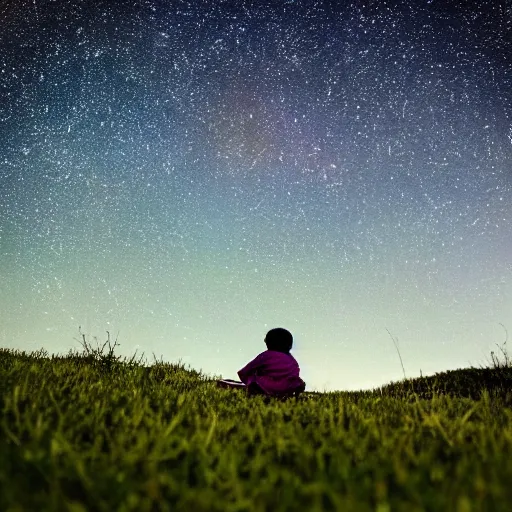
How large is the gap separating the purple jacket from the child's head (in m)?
0.27

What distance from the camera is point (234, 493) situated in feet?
5.33

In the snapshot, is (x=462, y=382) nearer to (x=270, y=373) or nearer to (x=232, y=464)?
(x=270, y=373)

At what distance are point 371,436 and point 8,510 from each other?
201 cm

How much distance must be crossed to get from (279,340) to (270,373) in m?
0.55

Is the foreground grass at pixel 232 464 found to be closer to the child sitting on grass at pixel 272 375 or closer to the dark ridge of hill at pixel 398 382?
the child sitting on grass at pixel 272 375

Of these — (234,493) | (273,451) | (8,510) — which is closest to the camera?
(8,510)

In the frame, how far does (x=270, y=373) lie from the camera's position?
6.36 meters

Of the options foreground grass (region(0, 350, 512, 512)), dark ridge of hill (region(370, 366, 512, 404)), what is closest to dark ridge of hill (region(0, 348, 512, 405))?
dark ridge of hill (region(370, 366, 512, 404))

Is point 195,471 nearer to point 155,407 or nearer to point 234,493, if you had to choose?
point 234,493

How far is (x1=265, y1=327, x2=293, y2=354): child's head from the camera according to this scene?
6.72m

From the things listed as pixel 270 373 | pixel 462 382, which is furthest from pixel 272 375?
pixel 462 382

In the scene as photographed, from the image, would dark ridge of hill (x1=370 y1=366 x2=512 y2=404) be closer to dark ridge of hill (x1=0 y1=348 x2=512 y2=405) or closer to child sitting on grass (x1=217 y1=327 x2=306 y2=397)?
dark ridge of hill (x1=0 y1=348 x2=512 y2=405)

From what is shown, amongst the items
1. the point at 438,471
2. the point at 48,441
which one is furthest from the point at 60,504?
the point at 438,471

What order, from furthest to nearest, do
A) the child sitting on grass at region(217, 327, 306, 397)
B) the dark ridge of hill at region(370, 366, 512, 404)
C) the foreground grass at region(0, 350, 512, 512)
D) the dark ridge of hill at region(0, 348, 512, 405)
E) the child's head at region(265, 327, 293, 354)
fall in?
the dark ridge of hill at region(370, 366, 512, 404), the dark ridge of hill at region(0, 348, 512, 405), the child's head at region(265, 327, 293, 354), the child sitting on grass at region(217, 327, 306, 397), the foreground grass at region(0, 350, 512, 512)
